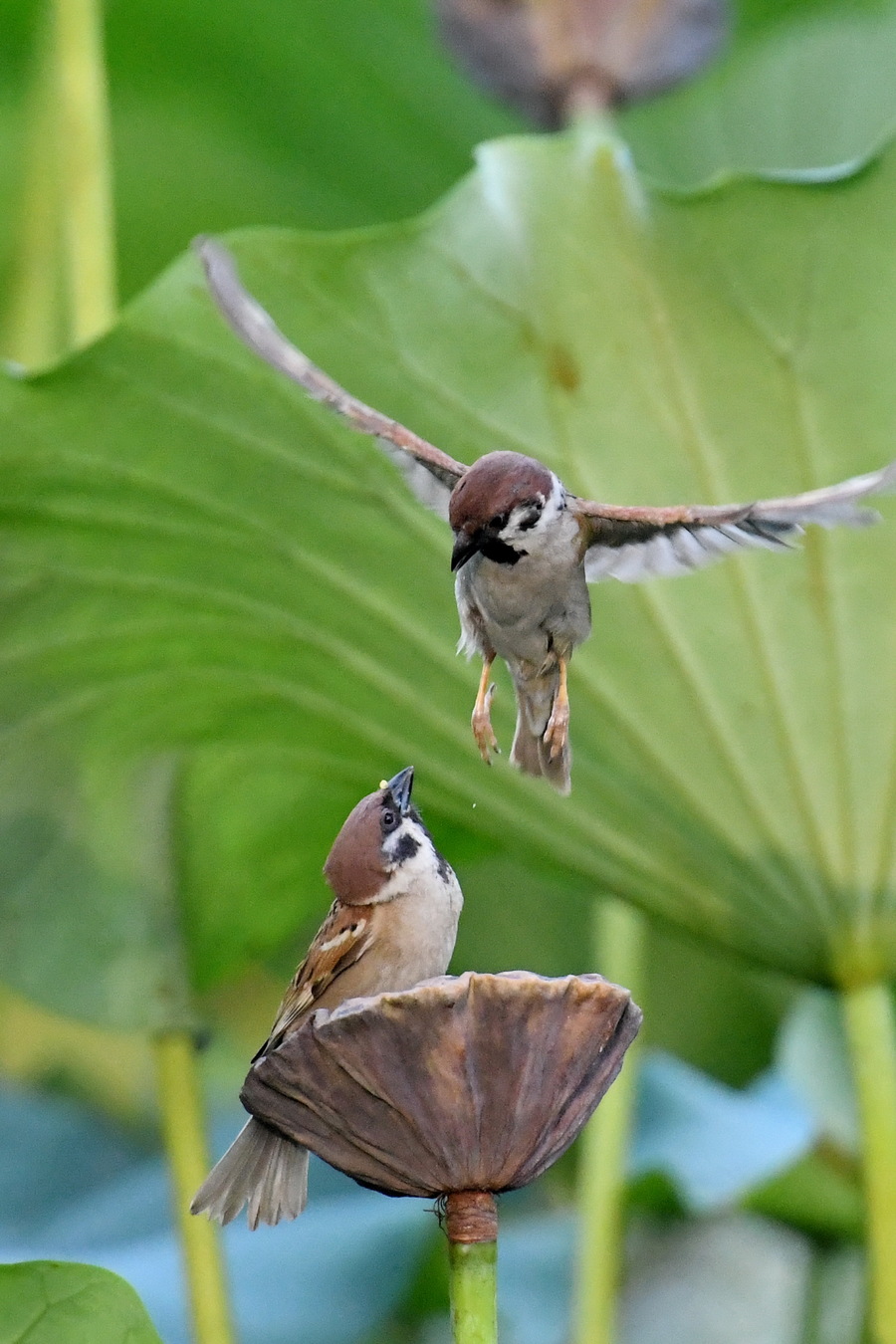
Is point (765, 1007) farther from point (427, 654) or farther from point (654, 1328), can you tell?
point (427, 654)

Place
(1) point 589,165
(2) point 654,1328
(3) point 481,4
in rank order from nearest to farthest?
(1) point 589,165
(3) point 481,4
(2) point 654,1328

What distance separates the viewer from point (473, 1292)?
0.73 metres

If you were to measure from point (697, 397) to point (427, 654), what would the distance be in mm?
256

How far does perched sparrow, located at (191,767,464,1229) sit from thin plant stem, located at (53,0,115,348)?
612 mm

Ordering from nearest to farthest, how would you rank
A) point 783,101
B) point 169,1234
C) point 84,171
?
point 84,171 < point 169,1234 < point 783,101

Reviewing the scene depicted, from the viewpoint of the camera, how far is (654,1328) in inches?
82.2

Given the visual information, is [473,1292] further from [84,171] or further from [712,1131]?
[712,1131]

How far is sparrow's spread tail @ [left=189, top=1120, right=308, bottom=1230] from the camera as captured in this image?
0.81 meters

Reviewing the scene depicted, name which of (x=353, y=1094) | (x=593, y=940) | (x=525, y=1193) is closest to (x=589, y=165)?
(x=353, y=1094)

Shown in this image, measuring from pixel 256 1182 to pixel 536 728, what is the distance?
27 cm

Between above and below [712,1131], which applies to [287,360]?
above

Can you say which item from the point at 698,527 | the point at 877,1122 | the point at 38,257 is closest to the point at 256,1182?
the point at 698,527

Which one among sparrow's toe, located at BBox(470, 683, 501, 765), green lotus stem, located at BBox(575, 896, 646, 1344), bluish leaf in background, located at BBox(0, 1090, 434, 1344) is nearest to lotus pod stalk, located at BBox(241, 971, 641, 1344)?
sparrow's toe, located at BBox(470, 683, 501, 765)

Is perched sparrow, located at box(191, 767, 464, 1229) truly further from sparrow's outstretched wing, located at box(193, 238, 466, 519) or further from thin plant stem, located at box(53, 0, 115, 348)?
thin plant stem, located at box(53, 0, 115, 348)
